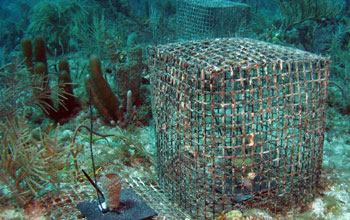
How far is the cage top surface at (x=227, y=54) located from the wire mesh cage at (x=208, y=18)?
3.49 metres

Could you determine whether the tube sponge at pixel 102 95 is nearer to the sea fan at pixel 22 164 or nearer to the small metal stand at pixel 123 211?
the sea fan at pixel 22 164

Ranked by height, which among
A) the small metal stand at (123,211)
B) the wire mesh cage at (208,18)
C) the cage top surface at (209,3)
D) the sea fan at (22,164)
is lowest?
the small metal stand at (123,211)

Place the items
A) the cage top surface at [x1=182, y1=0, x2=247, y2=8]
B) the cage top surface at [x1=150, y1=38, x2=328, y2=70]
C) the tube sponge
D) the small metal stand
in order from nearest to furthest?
the cage top surface at [x1=150, y1=38, x2=328, y2=70] → the small metal stand → the tube sponge → the cage top surface at [x1=182, y1=0, x2=247, y2=8]

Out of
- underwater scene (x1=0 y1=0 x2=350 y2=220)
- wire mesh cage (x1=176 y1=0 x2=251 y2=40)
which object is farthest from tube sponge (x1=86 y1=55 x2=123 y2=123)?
wire mesh cage (x1=176 y1=0 x2=251 y2=40)

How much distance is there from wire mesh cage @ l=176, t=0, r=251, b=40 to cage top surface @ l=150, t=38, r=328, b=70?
3.49 meters

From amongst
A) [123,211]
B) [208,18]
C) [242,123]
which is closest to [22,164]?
[123,211]

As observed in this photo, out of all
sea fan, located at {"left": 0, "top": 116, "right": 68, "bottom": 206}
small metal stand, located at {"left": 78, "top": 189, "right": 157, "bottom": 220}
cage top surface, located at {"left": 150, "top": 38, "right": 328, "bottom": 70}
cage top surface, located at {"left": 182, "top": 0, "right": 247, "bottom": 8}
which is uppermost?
cage top surface, located at {"left": 182, "top": 0, "right": 247, "bottom": 8}

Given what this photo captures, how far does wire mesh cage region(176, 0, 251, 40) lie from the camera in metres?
6.08

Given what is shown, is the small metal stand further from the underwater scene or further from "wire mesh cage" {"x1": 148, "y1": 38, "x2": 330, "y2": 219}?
"wire mesh cage" {"x1": 148, "y1": 38, "x2": 330, "y2": 219}

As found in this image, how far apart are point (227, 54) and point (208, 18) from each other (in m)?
3.95

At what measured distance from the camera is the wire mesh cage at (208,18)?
6.08m

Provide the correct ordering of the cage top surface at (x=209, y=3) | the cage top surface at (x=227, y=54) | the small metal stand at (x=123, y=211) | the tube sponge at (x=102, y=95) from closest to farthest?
the cage top surface at (x=227, y=54) < the small metal stand at (x=123, y=211) < the tube sponge at (x=102, y=95) < the cage top surface at (x=209, y=3)

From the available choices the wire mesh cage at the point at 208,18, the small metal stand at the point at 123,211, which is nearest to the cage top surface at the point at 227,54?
the small metal stand at the point at 123,211

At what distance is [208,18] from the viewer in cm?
608
